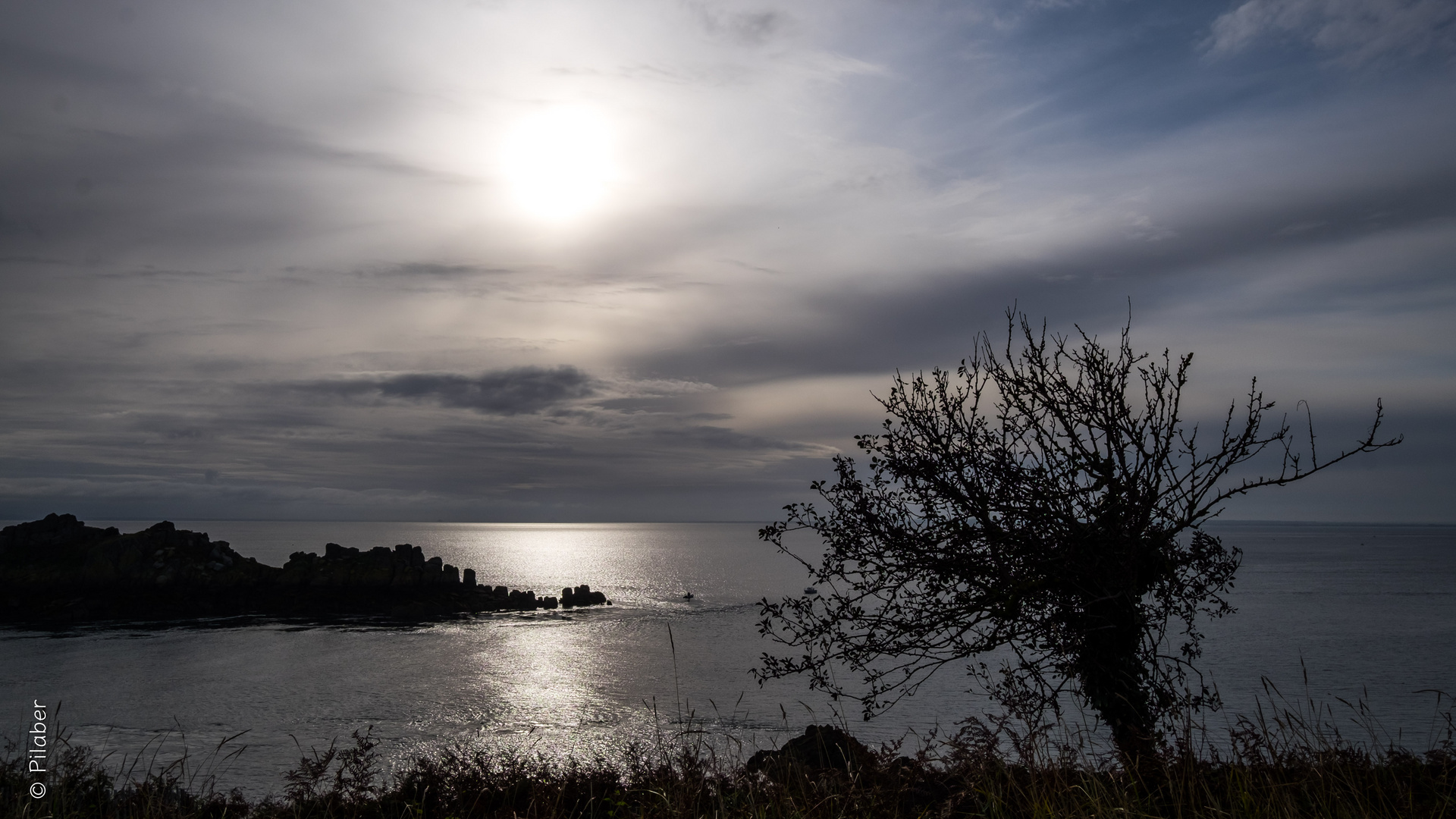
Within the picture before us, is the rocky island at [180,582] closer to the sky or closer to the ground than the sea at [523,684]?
closer to the sky

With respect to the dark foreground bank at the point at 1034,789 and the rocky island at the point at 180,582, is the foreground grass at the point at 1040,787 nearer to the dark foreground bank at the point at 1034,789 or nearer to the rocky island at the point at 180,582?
the dark foreground bank at the point at 1034,789

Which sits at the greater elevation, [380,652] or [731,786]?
[731,786]

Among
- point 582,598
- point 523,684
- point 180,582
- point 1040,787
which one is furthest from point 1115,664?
point 582,598

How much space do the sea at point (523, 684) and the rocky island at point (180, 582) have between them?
16.7 feet

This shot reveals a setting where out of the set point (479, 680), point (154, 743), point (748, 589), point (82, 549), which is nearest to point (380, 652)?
point (479, 680)

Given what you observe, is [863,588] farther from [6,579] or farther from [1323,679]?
[6,579]

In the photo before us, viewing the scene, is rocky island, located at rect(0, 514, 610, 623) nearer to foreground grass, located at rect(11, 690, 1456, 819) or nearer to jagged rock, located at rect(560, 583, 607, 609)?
jagged rock, located at rect(560, 583, 607, 609)

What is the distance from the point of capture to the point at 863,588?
937 cm

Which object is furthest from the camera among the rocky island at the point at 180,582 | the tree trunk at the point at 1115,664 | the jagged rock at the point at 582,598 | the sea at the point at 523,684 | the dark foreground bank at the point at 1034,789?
the jagged rock at the point at 582,598

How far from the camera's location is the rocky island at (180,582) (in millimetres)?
61594

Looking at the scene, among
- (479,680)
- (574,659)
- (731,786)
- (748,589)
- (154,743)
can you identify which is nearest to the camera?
(731,786)

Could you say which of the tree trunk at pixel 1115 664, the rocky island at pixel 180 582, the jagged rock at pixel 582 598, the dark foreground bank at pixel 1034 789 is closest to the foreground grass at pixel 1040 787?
the dark foreground bank at pixel 1034 789

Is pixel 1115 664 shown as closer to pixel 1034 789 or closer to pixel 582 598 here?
pixel 1034 789

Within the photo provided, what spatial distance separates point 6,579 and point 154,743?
50657 mm
